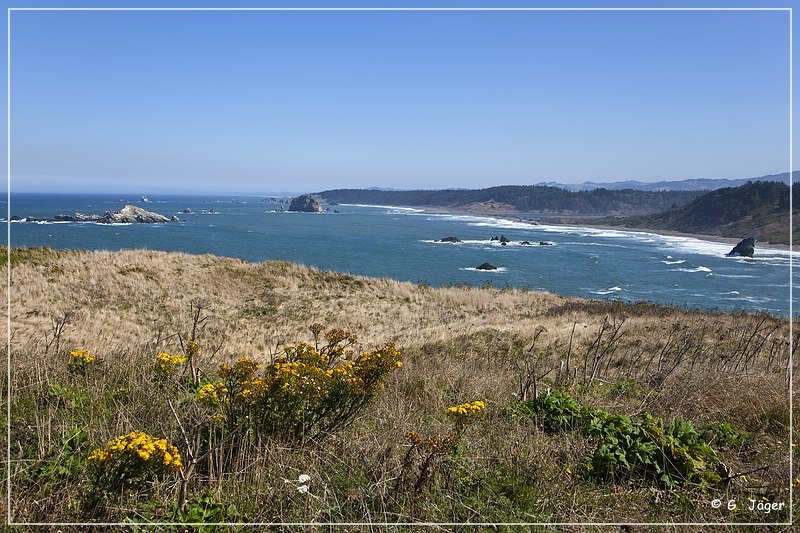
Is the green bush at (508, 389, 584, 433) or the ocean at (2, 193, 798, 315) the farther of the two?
the ocean at (2, 193, 798, 315)

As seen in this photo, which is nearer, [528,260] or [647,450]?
[647,450]

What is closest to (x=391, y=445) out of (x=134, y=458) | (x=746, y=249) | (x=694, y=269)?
(x=134, y=458)

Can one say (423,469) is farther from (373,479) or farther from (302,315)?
(302,315)

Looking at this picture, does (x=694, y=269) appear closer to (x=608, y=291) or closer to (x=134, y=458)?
(x=608, y=291)

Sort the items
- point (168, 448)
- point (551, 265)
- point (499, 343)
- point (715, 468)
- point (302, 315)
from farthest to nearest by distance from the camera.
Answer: point (551, 265) < point (302, 315) < point (499, 343) < point (715, 468) < point (168, 448)

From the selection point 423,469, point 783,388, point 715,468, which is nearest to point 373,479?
point 423,469

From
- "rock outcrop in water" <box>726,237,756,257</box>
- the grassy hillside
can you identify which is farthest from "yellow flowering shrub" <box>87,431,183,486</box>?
"rock outcrop in water" <box>726,237,756,257</box>

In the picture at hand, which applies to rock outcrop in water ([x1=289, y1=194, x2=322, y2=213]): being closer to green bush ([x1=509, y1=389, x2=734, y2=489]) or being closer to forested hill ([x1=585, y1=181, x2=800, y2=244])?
forested hill ([x1=585, y1=181, x2=800, y2=244])
